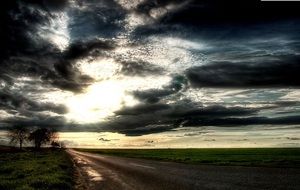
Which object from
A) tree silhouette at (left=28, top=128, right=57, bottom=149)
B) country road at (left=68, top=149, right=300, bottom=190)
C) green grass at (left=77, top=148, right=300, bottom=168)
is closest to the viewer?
country road at (left=68, top=149, right=300, bottom=190)

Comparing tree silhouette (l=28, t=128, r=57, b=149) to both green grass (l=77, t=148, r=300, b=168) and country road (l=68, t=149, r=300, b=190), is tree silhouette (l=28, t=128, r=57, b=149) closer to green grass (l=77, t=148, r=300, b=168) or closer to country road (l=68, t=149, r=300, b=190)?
green grass (l=77, t=148, r=300, b=168)

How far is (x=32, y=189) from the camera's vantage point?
1625 centimetres

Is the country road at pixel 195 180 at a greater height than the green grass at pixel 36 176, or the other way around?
the green grass at pixel 36 176

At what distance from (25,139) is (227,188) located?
152 metres

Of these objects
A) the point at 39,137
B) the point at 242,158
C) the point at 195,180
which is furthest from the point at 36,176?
the point at 39,137

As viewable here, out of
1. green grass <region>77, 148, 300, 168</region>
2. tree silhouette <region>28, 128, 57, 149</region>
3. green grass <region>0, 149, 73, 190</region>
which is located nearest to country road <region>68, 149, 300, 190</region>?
green grass <region>0, 149, 73, 190</region>

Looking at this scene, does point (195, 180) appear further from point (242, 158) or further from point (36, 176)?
point (242, 158)

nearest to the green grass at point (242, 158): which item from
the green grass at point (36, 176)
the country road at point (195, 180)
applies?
the country road at point (195, 180)

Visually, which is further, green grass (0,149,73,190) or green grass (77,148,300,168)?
green grass (77,148,300,168)

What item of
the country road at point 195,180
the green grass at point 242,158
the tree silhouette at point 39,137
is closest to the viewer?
the country road at point 195,180

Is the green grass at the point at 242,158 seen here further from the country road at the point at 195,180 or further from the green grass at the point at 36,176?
the green grass at the point at 36,176

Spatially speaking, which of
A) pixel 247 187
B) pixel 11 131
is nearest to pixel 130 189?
pixel 247 187

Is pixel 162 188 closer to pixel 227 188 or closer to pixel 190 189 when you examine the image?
pixel 190 189

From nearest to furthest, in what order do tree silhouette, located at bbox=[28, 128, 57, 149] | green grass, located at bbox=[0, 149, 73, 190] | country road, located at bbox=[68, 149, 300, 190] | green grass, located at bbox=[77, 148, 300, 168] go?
country road, located at bbox=[68, 149, 300, 190]
green grass, located at bbox=[0, 149, 73, 190]
green grass, located at bbox=[77, 148, 300, 168]
tree silhouette, located at bbox=[28, 128, 57, 149]
